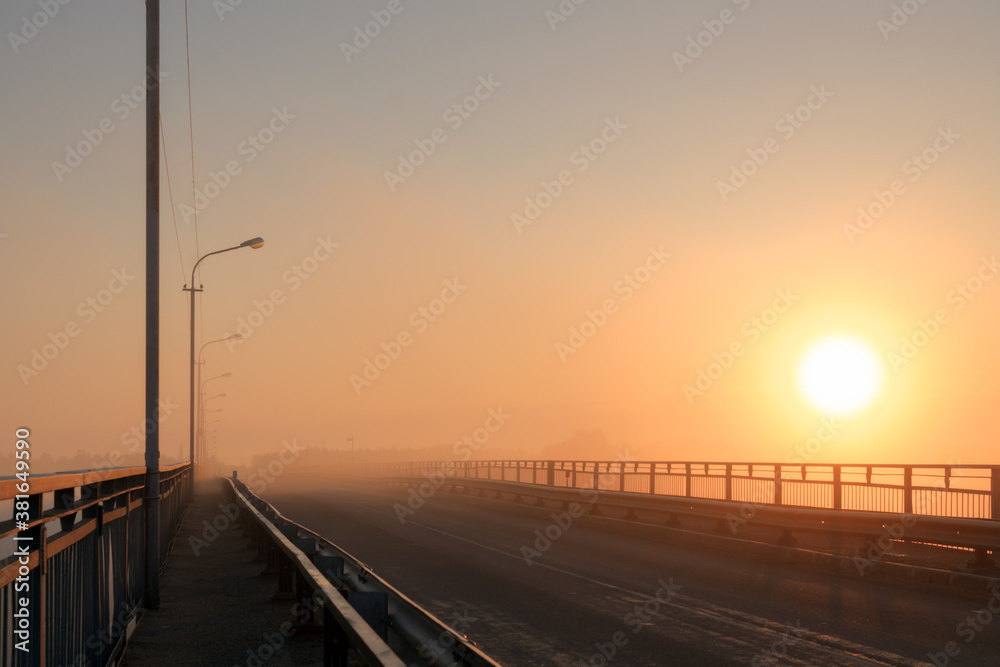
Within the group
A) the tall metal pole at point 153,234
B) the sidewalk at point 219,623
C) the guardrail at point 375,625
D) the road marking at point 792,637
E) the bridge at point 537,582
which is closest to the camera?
the guardrail at point 375,625

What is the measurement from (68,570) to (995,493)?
15.0 meters

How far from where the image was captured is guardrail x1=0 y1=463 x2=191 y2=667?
4.85m

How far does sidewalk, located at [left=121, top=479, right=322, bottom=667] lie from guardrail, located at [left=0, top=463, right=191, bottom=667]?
44 cm

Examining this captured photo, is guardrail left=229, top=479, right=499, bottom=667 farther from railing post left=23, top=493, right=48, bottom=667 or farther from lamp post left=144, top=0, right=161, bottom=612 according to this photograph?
lamp post left=144, top=0, right=161, bottom=612

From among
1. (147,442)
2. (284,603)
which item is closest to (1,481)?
(284,603)

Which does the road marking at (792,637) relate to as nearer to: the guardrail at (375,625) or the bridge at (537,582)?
the bridge at (537,582)

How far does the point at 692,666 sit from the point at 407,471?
61358 millimetres

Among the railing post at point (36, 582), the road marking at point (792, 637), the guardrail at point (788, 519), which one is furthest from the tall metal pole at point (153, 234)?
the guardrail at point (788, 519)

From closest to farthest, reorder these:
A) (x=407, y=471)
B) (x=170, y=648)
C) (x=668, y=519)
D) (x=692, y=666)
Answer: (x=692, y=666) → (x=170, y=648) → (x=668, y=519) → (x=407, y=471)

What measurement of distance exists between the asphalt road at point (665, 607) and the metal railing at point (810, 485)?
10.8ft

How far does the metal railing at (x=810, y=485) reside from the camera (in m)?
17.2

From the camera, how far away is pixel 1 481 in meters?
4.38

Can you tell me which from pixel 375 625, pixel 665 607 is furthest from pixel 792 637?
pixel 375 625

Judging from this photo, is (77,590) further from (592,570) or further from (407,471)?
(407,471)
